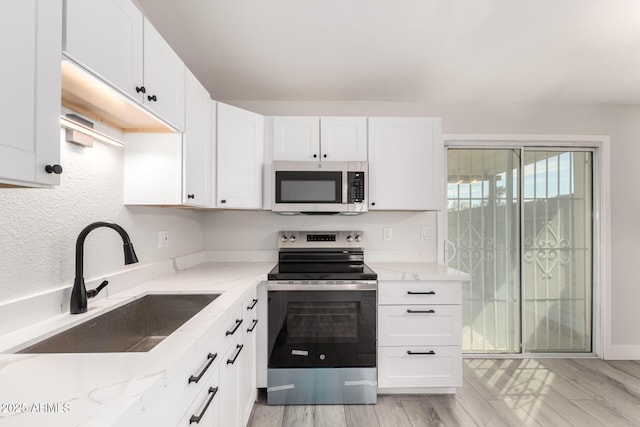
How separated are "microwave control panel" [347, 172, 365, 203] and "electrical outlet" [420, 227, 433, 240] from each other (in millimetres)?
A: 789

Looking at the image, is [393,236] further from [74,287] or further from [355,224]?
[74,287]

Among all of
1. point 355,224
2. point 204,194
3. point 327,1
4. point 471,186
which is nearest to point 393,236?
point 355,224

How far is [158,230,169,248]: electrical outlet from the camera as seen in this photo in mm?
1862

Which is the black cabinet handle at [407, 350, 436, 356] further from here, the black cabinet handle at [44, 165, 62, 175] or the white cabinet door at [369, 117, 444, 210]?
the black cabinet handle at [44, 165, 62, 175]

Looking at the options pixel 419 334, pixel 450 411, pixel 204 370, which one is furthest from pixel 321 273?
pixel 450 411

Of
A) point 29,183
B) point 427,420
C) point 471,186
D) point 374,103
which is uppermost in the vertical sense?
point 374,103

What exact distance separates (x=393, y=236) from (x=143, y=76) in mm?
2137

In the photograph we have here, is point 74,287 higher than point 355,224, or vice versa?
point 355,224

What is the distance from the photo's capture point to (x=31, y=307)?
3.28 ft

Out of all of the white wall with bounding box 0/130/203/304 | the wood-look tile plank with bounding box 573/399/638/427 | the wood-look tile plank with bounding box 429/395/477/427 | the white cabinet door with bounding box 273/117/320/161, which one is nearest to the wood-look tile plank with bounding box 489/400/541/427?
the wood-look tile plank with bounding box 429/395/477/427

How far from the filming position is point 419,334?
77.5 inches

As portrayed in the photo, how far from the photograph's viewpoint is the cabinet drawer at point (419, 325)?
1.96m

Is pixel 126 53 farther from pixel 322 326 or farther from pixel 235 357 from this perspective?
pixel 322 326

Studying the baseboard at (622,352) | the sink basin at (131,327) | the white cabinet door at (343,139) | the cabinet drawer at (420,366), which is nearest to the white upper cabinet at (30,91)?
the sink basin at (131,327)
